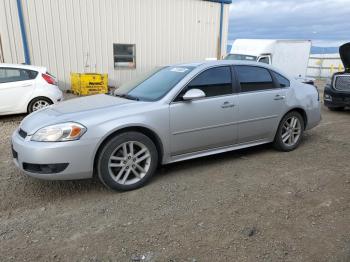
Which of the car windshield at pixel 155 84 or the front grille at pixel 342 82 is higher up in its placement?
the car windshield at pixel 155 84

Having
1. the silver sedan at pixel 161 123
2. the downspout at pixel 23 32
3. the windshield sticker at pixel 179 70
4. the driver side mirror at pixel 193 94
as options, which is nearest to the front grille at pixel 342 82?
the silver sedan at pixel 161 123

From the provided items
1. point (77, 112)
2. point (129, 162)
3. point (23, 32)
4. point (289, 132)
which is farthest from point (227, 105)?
point (23, 32)

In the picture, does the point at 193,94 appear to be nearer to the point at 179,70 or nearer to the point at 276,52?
the point at 179,70

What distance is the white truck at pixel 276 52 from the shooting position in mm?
13805

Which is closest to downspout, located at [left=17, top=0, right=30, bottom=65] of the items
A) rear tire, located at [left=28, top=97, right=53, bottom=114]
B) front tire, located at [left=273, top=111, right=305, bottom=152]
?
rear tire, located at [left=28, top=97, right=53, bottom=114]

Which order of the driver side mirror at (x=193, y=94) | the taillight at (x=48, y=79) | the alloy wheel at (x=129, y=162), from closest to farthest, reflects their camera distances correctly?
the alloy wheel at (x=129, y=162)
the driver side mirror at (x=193, y=94)
the taillight at (x=48, y=79)

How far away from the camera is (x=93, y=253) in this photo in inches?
104

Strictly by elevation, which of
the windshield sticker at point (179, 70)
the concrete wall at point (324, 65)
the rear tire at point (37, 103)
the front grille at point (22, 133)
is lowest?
the concrete wall at point (324, 65)

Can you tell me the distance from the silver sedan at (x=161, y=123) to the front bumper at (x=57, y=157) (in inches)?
0.4

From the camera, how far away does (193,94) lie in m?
3.95

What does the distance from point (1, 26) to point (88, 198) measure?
9722 mm

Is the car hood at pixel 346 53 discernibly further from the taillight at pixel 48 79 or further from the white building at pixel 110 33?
the taillight at pixel 48 79

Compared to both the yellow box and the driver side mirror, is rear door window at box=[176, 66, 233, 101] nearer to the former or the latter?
the driver side mirror

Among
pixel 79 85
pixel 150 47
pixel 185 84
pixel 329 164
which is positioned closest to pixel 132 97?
pixel 185 84
